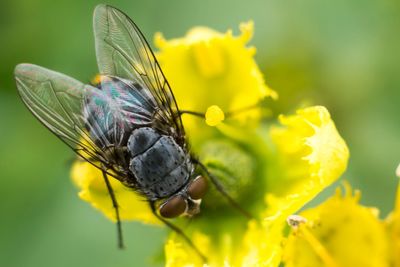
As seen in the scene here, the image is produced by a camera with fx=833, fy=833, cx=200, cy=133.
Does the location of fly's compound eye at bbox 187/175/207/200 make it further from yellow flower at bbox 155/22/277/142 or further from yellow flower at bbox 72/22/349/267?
yellow flower at bbox 155/22/277/142

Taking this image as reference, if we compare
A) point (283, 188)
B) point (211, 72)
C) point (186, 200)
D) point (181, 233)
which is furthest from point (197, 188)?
point (211, 72)

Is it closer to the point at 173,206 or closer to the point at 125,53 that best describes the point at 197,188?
the point at 173,206

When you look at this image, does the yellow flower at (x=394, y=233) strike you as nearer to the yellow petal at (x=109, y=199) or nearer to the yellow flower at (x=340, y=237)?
the yellow flower at (x=340, y=237)

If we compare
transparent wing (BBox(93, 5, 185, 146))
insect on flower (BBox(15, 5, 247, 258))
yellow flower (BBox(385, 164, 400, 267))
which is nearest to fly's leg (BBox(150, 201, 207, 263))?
insect on flower (BBox(15, 5, 247, 258))

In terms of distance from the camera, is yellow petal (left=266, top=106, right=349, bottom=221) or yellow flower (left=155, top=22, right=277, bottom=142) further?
yellow flower (left=155, top=22, right=277, bottom=142)

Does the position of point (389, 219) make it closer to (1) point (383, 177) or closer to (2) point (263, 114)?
(2) point (263, 114)

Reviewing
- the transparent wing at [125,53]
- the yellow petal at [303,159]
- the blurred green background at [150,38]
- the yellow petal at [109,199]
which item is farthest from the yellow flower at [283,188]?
the blurred green background at [150,38]

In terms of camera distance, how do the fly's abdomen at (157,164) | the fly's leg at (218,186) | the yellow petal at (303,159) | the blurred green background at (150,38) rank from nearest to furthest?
the yellow petal at (303,159) < the fly's abdomen at (157,164) < the fly's leg at (218,186) < the blurred green background at (150,38)
